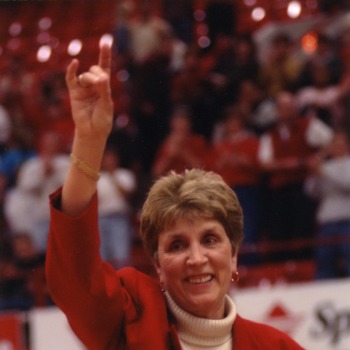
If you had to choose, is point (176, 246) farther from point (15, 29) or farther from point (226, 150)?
point (15, 29)

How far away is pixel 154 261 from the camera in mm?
2123

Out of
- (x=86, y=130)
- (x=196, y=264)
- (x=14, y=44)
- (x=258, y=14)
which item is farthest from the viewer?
(x=14, y=44)

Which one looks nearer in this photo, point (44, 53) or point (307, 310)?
point (307, 310)

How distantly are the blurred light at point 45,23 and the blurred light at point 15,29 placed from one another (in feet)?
0.80

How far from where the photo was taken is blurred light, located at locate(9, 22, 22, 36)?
1027 cm

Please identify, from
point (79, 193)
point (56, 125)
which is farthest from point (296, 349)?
point (56, 125)

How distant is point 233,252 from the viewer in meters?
2.12

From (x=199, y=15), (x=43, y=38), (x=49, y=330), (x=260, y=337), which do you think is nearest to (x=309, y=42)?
(x=199, y=15)

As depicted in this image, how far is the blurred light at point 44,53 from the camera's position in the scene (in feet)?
30.3

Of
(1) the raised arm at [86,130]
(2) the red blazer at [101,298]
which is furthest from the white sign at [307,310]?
(1) the raised arm at [86,130]

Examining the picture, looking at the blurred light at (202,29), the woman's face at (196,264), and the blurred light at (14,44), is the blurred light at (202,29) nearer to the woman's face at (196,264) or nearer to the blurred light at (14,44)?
the blurred light at (14,44)

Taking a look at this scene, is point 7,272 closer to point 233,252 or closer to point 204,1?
point 204,1

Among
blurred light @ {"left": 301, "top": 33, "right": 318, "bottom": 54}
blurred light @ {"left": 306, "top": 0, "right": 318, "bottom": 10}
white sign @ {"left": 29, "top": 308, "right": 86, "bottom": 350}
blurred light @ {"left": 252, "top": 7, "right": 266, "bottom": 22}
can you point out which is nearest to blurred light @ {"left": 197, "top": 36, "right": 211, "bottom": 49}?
blurred light @ {"left": 252, "top": 7, "right": 266, "bottom": 22}

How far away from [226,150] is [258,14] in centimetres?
253
